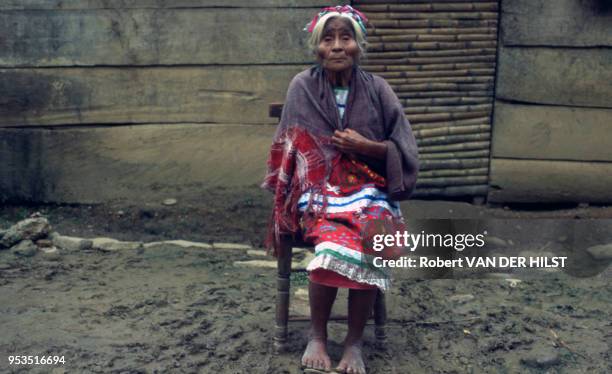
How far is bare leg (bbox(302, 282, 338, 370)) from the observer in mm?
2922

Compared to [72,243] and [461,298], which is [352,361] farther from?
[72,243]

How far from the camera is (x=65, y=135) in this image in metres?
4.98

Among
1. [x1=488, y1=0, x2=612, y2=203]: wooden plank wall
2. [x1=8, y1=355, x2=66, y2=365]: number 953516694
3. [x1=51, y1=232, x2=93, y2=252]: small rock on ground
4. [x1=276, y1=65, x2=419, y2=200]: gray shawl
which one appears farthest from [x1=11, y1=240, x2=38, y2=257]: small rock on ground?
[x1=488, y1=0, x2=612, y2=203]: wooden plank wall

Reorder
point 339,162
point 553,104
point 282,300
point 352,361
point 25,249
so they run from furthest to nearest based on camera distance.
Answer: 1. point 553,104
2. point 25,249
3. point 282,300
4. point 339,162
5. point 352,361

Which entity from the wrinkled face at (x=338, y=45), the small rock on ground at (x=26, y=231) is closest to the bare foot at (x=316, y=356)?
the wrinkled face at (x=338, y=45)

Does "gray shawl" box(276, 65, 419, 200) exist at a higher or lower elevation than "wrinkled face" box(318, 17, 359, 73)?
lower

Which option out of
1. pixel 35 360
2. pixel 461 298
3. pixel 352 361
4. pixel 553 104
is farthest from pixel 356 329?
pixel 553 104

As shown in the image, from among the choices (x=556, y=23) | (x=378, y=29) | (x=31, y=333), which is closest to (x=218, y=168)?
(x=378, y=29)

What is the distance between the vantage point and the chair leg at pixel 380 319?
319 centimetres

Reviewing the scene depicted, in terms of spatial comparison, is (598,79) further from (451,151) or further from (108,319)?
(108,319)

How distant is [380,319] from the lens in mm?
3197

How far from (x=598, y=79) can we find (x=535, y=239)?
1.22m

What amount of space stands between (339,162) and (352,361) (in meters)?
0.82

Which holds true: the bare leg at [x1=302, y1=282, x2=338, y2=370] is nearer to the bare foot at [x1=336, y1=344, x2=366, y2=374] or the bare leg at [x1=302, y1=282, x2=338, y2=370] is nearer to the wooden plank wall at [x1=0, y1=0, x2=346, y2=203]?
the bare foot at [x1=336, y1=344, x2=366, y2=374]
